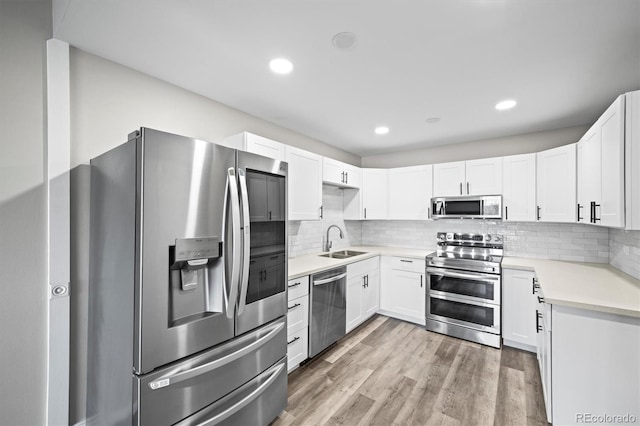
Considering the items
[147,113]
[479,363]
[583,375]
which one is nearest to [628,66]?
[583,375]

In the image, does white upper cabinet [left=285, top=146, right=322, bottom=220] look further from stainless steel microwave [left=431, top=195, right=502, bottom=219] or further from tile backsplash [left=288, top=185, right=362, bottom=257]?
stainless steel microwave [left=431, top=195, right=502, bottom=219]

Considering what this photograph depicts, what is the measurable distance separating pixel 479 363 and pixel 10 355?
362 cm

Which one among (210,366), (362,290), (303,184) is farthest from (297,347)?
(303,184)

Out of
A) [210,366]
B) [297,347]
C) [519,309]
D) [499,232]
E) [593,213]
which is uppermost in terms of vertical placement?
[593,213]

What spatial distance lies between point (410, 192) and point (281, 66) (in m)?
2.79

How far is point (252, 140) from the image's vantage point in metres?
2.52

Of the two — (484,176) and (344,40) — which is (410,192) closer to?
(484,176)

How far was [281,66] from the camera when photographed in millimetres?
1970

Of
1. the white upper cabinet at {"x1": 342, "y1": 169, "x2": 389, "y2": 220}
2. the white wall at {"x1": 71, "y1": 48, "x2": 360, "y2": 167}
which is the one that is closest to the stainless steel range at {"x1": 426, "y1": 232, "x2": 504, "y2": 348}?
the white upper cabinet at {"x1": 342, "y1": 169, "x2": 389, "y2": 220}

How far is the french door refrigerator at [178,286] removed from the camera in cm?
128

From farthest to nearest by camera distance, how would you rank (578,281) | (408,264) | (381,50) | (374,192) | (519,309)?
(374,192), (408,264), (519,309), (578,281), (381,50)

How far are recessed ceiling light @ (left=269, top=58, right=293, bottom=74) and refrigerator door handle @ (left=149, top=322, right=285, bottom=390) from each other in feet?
5.99

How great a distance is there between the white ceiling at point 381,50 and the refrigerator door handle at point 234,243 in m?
0.88

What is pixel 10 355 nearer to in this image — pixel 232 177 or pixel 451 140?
pixel 232 177
